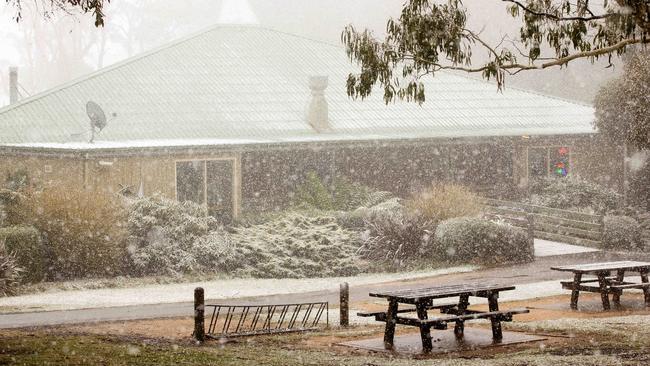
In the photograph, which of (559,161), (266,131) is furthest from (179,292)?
(559,161)

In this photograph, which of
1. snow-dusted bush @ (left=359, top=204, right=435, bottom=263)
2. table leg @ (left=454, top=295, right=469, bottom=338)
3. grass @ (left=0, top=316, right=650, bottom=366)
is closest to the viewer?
grass @ (left=0, top=316, right=650, bottom=366)

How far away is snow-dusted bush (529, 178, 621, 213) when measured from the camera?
32.8 meters

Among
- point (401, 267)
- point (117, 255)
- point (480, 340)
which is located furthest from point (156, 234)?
point (480, 340)

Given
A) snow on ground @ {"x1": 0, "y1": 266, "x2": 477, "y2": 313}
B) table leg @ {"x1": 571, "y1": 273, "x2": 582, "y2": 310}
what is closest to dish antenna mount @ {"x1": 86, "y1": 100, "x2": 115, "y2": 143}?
snow on ground @ {"x1": 0, "y1": 266, "x2": 477, "y2": 313}

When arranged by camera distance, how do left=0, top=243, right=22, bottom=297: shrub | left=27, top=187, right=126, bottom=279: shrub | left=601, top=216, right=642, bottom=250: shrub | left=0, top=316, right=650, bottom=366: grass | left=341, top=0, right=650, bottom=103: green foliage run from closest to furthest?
left=0, top=316, right=650, bottom=366: grass
left=341, top=0, right=650, bottom=103: green foliage
left=0, top=243, right=22, bottom=297: shrub
left=27, top=187, right=126, bottom=279: shrub
left=601, top=216, right=642, bottom=250: shrub

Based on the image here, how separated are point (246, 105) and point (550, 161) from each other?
11.2 m

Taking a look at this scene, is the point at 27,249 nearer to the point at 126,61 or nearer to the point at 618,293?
the point at 618,293

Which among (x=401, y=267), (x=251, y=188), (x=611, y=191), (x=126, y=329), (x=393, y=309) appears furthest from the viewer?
(x=611, y=191)

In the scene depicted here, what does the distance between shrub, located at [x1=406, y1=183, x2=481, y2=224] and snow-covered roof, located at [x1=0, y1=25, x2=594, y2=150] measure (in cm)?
387

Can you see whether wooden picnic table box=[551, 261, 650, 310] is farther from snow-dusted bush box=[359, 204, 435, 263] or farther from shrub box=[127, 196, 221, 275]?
shrub box=[127, 196, 221, 275]

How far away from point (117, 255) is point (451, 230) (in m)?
8.26

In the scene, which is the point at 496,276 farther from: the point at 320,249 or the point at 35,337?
the point at 35,337

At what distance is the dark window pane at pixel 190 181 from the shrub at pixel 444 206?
5909 mm

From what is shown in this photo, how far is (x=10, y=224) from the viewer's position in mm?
24109
